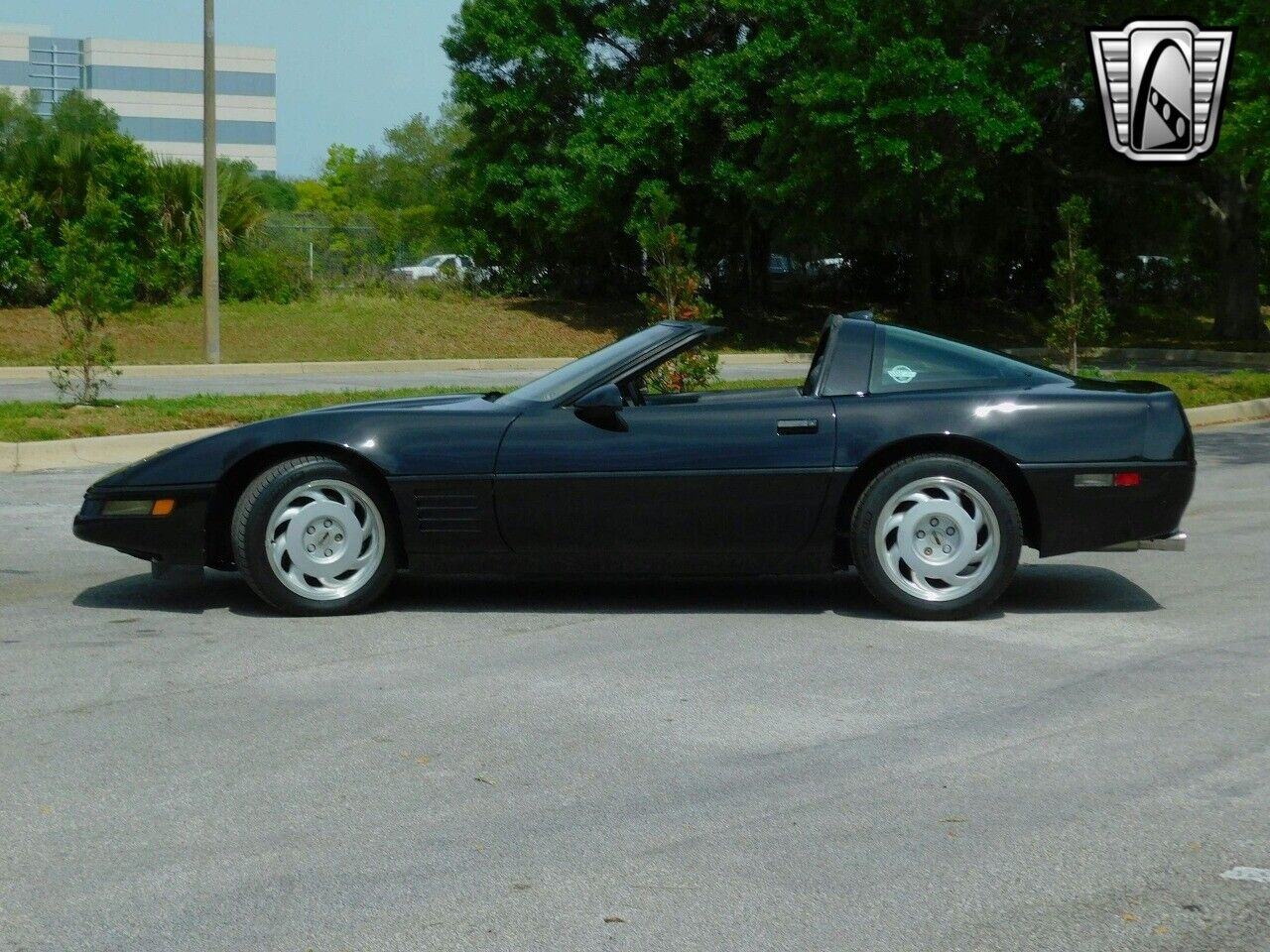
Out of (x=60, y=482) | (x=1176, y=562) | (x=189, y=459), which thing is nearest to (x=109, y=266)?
(x=60, y=482)

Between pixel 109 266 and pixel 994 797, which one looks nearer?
pixel 994 797

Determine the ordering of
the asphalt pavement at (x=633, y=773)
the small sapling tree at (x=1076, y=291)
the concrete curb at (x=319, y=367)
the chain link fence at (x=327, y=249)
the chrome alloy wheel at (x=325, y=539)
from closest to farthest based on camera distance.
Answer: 1. the asphalt pavement at (x=633, y=773)
2. the chrome alloy wheel at (x=325, y=539)
3. the small sapling tree at (x=1076, y=291)
4. the concrete curb at (x=319, y=367)
5. the chain link fence at (x=327, y=249)

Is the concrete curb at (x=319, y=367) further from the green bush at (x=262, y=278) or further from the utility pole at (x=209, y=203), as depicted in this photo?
the green bush at (x=262, y=278)

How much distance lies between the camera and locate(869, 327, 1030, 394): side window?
694 cm

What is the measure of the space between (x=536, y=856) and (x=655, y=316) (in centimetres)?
1344

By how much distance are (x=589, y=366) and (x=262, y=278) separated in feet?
91.1

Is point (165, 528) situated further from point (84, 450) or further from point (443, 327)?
point (443, 327)

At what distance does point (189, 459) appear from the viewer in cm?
690

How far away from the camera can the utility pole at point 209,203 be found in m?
24.8

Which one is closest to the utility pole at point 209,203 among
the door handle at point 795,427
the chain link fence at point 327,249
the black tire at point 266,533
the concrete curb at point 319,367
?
the concrete curb at point 319,367

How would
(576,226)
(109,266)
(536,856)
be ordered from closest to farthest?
1. (536,856)
2. (109,266)
3. (576,226)

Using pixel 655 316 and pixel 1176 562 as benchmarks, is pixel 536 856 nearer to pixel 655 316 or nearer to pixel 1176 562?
pixel 1176 562

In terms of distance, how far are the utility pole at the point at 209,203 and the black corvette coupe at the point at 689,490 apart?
18.5 m

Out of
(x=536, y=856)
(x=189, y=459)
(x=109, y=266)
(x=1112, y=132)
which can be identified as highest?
(x=1112, y=132)
